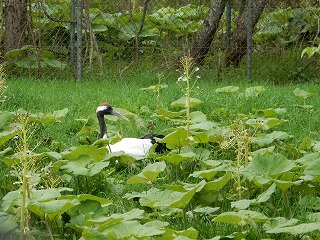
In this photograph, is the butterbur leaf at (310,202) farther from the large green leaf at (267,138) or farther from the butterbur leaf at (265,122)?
the butterbur leaf at (265,122)

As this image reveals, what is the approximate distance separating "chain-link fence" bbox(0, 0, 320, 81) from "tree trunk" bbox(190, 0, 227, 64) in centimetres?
1

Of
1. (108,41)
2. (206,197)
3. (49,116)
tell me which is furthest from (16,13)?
(206,197)

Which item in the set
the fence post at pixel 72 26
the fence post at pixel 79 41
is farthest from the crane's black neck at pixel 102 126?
the fence post at pixel 72 26

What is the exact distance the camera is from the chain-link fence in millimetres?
10961

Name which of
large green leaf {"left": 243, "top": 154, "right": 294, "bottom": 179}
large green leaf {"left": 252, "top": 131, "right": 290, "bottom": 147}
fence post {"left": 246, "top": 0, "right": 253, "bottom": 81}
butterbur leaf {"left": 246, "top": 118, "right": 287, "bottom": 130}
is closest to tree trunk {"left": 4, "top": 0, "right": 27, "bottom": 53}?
fence post {"left": 246, "top": 0, "right": 253, "bottom": 81}

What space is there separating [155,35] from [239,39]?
1.50 m

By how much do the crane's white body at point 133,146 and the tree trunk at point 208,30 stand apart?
223 inches

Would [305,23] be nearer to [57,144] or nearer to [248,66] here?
[248,66]

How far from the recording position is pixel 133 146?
581 centimetres

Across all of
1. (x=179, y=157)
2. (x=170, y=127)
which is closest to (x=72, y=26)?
(x=170, y=127)

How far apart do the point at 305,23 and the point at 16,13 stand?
14.7ft

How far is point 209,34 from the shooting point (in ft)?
37.8

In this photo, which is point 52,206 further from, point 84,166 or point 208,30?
point 208,30

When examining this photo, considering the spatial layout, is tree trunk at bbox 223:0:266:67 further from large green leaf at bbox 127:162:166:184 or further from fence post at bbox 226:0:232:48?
large green leaf at bbox 127:162:166:184
